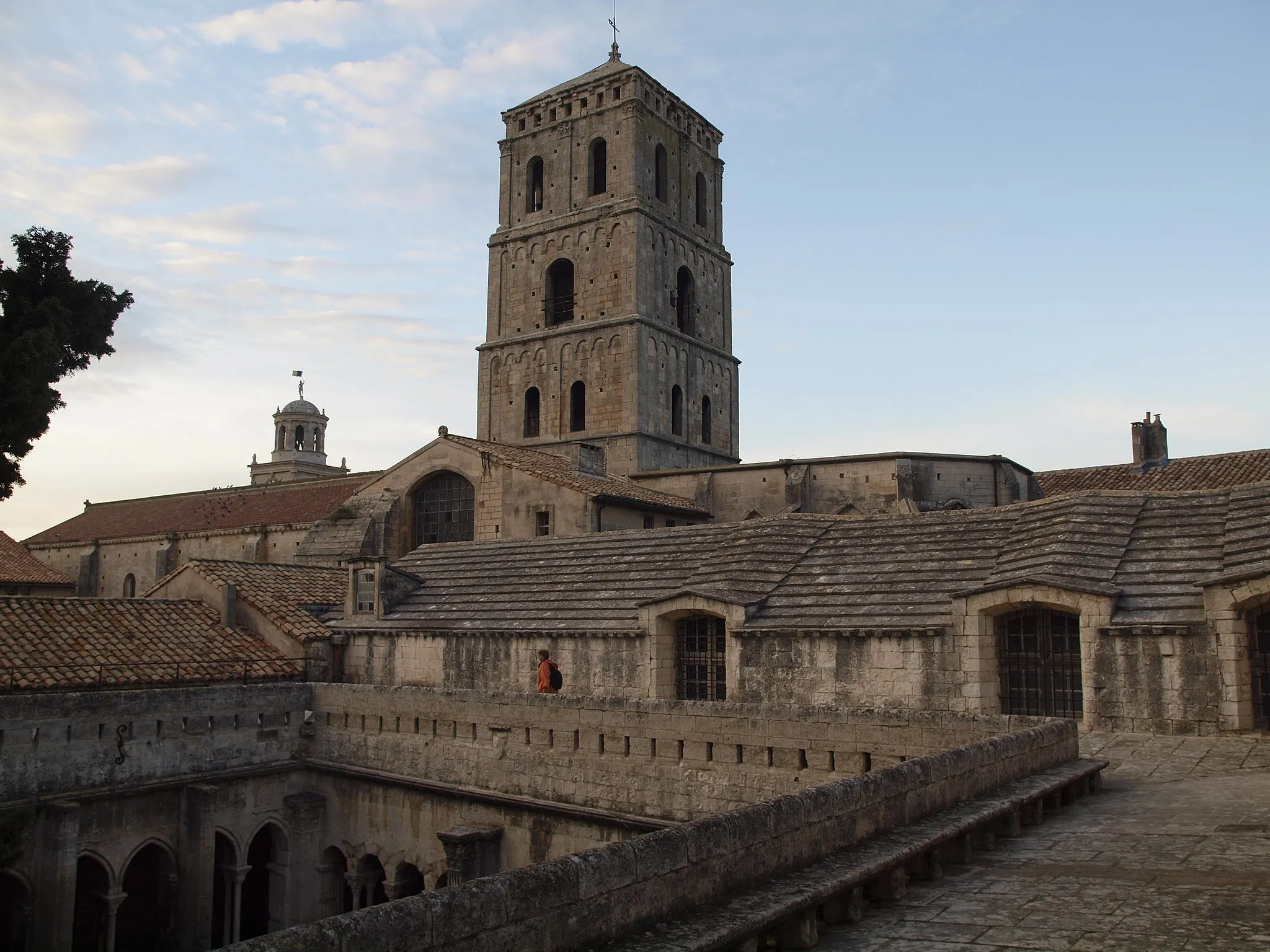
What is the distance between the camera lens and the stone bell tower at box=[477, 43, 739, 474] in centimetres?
4075

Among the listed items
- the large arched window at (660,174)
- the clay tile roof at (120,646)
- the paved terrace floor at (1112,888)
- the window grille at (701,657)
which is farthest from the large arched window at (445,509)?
the paved terrace floor at (1112,888)

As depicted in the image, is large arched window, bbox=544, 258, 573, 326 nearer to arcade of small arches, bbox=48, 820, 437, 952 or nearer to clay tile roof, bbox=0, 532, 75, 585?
clay tile roof, bbox=0, 532, 75, 585

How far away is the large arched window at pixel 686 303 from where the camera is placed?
1741 inches

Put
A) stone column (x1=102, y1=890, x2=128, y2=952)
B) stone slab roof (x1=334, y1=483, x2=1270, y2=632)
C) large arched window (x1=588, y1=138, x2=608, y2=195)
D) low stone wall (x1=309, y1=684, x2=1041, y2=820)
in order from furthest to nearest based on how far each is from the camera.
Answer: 1. large arched window (x1=588, y1=138, x2=608, y2=195)
2. stone column (x1=102, y1=890, x2=128, y2=952)
3. stone slab roof (x1=334, y1=483, x2=1270, y2=632)
4. low stone wall (x1=309, y1=684, x2=1041, y2=820)

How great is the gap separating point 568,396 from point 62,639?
24.8 m

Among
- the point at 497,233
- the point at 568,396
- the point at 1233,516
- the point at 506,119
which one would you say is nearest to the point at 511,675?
the point at 1233,516

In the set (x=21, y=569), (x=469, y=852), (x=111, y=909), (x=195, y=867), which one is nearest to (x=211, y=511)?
(x=21, y=569)

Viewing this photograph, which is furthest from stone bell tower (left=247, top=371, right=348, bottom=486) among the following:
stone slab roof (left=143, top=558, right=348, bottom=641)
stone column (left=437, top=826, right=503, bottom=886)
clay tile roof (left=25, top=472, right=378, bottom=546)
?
stone column (left=437, top=826, right=503, bottom=886)

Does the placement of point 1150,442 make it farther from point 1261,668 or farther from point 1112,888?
point 1112,888

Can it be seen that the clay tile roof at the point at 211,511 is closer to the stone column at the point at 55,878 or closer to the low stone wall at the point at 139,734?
the low stone wall at the point at 139,734

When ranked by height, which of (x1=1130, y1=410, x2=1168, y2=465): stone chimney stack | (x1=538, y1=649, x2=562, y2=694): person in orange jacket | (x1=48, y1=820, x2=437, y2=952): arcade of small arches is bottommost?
(x1=48, y1=820, x2=437, y2=952): arcade of small arches

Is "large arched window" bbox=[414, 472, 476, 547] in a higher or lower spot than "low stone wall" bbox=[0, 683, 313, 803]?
higher

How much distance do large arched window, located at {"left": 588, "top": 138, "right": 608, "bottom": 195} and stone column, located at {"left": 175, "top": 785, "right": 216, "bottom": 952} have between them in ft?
101

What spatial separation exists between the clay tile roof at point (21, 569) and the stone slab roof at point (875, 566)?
61.1 feet
